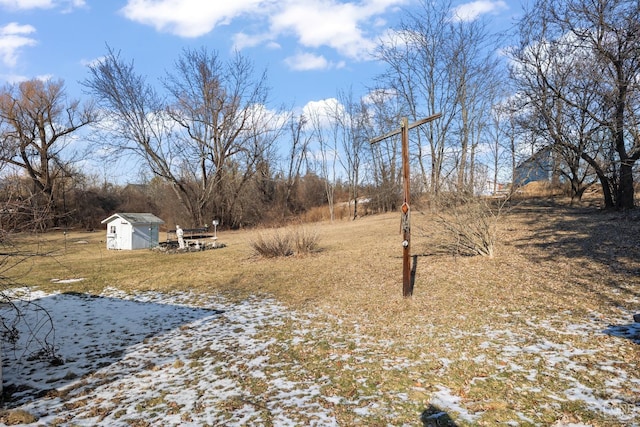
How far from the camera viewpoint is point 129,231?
17766 millimetres

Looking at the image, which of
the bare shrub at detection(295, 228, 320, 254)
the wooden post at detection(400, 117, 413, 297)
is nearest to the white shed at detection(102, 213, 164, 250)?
the bare shrub at detection(295, 228, 320, 254)

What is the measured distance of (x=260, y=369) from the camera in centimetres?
421

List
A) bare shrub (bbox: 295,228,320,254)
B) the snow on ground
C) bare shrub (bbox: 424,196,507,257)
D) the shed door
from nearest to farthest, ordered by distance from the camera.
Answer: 1. the snow on ground
2. bare shrub (bbox: 424,196,507,257)
3. bare shrub (bbox: 295,228,320,254)
4. the shed door

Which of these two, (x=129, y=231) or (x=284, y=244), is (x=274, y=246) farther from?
(x=129, y=231)

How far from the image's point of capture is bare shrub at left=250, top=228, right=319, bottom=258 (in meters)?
12.6

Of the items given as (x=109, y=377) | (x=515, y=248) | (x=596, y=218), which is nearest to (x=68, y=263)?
(x=109, y=377)

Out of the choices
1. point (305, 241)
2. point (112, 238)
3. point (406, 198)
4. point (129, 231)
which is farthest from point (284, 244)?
point (112, 238)

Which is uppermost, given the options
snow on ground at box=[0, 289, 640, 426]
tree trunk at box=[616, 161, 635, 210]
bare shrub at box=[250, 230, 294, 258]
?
tree trunk at box=[616, 161, 635, 210]

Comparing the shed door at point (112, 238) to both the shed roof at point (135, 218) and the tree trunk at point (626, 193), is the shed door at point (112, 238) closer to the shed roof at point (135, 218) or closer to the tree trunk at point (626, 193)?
the shed roof at point (135, 218)

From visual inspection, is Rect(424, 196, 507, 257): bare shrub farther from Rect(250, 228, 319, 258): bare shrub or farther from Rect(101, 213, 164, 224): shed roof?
Rect(101, 213, 164, 224): shed roof

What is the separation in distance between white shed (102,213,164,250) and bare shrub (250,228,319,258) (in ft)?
26.5

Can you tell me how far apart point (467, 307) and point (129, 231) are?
16.5 m

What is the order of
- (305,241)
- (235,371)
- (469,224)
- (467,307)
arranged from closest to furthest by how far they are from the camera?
(235,371) → (467,307) → (469,224) → (305,241)

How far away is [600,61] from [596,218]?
6125 mm
